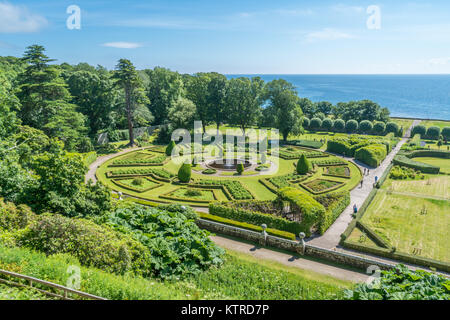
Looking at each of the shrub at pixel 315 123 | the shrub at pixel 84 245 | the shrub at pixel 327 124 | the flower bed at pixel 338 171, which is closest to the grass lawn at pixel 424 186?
the flower bed at pixel 338 171

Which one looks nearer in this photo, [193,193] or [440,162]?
[193,193]

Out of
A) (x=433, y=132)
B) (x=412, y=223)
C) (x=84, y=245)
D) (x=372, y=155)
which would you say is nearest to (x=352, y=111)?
(x=433, y=132)

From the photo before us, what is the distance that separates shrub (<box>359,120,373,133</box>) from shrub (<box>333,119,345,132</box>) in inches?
156

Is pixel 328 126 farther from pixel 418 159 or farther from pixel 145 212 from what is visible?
pixel 145 212

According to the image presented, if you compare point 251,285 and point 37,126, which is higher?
point 37,126

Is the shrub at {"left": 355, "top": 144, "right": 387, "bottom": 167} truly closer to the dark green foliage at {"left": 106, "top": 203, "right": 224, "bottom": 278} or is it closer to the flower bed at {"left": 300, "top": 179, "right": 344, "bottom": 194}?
the flower bed at {"left": 300, "top": 179, "right": 344, "bottom": 194}

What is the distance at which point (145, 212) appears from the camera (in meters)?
19.2

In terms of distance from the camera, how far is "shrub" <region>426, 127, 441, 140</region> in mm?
62656

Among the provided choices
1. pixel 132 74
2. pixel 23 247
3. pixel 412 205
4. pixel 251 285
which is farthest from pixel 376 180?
pixel 132 74

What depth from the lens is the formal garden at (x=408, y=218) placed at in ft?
70.5

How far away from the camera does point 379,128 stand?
6788 cm

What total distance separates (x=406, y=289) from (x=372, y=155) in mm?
36725

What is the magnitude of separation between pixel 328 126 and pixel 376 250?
184 feet

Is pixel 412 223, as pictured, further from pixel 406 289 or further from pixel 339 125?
pixel 339 125
